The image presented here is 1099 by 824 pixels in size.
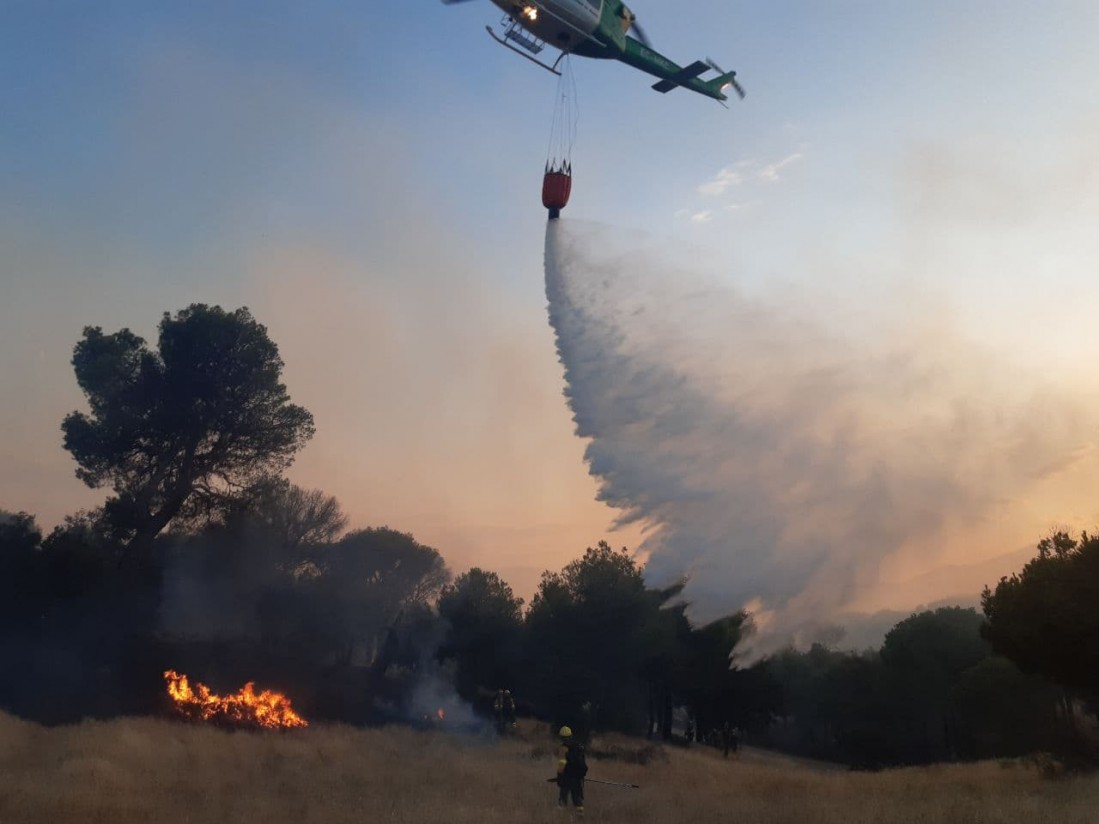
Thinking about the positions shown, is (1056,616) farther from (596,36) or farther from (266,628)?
(266,628)

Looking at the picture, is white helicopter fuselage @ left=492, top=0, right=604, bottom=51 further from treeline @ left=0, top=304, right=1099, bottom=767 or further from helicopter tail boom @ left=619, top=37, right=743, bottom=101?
treeline @ left=0, top=304, right=1099, bottom=767

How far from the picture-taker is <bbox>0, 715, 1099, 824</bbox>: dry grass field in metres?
17.9

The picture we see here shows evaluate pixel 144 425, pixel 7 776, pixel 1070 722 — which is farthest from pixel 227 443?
pixel 1070 722

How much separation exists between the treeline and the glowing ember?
1.09 metres

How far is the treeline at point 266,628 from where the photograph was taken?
4428 cm

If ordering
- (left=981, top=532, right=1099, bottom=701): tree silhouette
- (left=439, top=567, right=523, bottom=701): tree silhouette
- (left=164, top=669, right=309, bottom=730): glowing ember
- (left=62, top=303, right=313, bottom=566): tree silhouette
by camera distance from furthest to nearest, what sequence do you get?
(left=439, top=567, right=523, bottom=701): tree silhouette < (left=62, top=303, right=313, bottom=566): tree silhouette < (left=164, top=669, right=309, bottom=730): glowing ember < (left=981, top=532, right=1099, bottom=701): tree silhouette

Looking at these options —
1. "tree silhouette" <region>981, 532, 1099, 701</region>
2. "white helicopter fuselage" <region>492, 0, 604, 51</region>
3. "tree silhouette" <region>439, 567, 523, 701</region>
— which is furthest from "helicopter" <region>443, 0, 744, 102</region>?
"tree silhouette" <region>439, 567, 523, 701</region>

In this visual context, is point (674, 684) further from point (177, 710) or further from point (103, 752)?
point (103, 752)

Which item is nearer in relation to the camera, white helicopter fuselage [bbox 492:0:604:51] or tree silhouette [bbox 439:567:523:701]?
white helicopter fuselage [bbox 492:0:604:51]

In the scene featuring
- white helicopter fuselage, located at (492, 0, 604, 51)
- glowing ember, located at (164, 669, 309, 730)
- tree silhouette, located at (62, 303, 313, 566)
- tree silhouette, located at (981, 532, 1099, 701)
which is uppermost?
white helicopter fuselage, located at (492, 0, 604, 51)

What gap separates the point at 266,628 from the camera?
55.0 meters

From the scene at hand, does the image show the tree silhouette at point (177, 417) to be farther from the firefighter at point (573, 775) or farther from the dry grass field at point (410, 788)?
the firefighter at point (573, 775)

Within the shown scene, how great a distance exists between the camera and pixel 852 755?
5238cm

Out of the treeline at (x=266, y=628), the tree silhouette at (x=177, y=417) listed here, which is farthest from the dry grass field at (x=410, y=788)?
the tree silhouette at (x=177, y=417)
